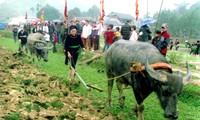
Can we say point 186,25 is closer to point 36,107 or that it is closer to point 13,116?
point 36,107

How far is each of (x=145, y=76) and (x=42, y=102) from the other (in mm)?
2595

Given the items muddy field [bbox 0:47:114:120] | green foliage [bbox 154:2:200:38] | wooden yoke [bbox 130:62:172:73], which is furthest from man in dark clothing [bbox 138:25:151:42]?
green foliage [bbox 154:2:200:38]

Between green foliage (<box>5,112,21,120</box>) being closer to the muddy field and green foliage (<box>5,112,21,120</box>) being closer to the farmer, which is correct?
the muddy field

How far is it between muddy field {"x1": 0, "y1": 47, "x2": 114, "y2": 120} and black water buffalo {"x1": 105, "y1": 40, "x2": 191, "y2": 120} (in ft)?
3.23

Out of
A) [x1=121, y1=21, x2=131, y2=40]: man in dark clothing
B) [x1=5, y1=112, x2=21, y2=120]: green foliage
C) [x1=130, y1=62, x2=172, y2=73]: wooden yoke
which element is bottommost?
[x1=5, y1=112, x2=21, y2=120]: green foliage

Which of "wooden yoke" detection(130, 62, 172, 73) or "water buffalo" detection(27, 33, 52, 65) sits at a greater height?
"wooden yoke" detection(130, 62, 172, 73)

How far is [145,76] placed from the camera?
18.7 feet

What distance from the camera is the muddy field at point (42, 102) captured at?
5.78m

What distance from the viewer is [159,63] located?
220 inches

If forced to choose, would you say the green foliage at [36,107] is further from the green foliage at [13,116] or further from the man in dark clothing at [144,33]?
the man in dark clothing at [144,33]

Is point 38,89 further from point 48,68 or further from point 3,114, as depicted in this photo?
point 48,68

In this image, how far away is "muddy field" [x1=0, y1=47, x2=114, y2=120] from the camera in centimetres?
578

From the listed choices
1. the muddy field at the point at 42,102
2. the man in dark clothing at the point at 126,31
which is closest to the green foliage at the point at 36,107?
the muddy field at the point at 42,102

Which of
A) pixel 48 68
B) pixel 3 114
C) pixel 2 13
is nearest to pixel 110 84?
pixel 3 114
